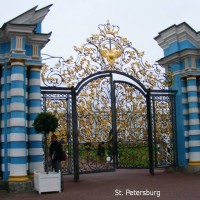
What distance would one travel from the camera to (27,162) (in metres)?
8.50

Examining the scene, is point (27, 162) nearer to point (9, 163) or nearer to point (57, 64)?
point (9, 163)

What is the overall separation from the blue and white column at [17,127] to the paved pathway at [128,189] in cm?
60

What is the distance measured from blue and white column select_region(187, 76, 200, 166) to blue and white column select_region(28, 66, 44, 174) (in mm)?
4810

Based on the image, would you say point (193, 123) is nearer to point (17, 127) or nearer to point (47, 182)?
point (47, 182)

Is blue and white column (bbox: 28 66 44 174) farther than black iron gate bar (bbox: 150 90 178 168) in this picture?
No

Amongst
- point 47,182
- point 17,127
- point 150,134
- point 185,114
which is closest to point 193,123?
point 185,114

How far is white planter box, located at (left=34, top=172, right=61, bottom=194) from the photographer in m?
7.70

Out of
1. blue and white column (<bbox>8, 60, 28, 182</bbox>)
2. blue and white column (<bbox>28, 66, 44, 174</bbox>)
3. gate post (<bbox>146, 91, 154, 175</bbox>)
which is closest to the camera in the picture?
blue and white column (<bbox>8, 60, 28, 182</bbox>)

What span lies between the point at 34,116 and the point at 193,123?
16.4 feet

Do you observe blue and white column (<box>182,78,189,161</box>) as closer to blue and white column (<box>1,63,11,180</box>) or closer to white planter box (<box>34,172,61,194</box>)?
white planter box (<box>34,172,61,194</box>)

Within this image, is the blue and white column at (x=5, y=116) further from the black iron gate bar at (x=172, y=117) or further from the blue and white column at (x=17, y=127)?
the black iron gate bar at (x=172, y=117)

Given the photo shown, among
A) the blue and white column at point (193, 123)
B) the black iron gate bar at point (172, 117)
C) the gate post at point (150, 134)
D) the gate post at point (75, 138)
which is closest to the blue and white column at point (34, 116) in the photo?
the gate post at point (75, 138)

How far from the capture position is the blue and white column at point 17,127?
7.98 meters

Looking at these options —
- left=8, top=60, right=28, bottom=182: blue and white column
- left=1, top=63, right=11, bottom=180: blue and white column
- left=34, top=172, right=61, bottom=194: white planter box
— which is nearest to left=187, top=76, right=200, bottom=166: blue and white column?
left=34, top=172, right=61, bottom=194: white planter box
